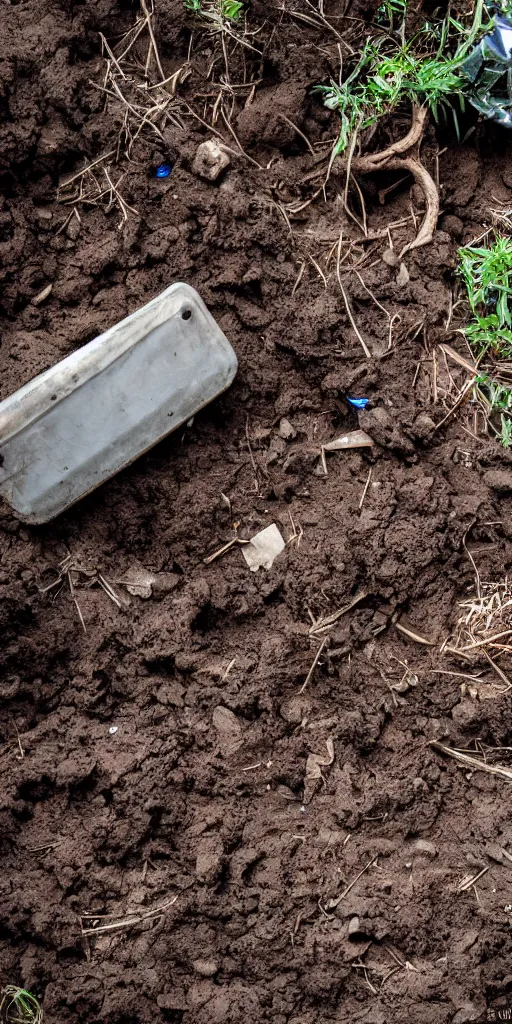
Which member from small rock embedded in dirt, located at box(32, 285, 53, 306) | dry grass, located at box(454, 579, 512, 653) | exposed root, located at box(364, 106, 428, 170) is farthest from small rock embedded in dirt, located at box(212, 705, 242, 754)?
exposed root, located at box(364, 106, 428, 170)

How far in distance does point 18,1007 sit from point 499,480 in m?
1.89

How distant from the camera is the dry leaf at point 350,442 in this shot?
8.05ft

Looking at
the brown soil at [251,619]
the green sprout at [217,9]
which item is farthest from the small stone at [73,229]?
the green sprout at [217,9]

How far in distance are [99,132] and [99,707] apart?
1.64m

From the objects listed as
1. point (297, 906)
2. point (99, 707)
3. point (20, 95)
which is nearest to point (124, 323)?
point (20, 95)

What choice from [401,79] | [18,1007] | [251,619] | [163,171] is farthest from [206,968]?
[401,79]

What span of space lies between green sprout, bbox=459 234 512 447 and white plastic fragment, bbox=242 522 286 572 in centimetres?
71

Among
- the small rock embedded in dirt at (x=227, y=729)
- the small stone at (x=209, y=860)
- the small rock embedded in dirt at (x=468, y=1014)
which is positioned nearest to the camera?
the small rock embedded in dirt at (x=468, y=1014)

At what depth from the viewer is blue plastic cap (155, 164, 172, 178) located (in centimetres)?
247

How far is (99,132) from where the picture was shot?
2.45 meters

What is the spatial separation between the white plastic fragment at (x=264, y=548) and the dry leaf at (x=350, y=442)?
0.29 m

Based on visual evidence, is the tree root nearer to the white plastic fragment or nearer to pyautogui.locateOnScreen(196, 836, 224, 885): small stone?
the white plastic fragment

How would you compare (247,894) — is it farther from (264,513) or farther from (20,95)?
(20,95)

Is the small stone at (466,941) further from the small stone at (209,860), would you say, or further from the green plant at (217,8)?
the green plant at (217,8)
